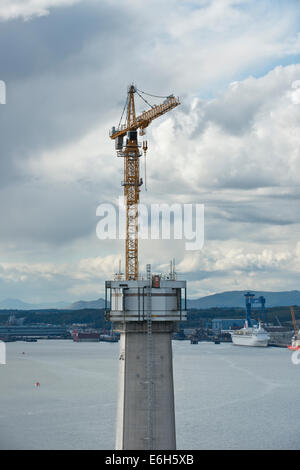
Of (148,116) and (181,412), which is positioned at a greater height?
(148,116)

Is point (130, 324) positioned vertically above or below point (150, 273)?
below

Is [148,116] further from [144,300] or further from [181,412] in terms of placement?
[181,412]

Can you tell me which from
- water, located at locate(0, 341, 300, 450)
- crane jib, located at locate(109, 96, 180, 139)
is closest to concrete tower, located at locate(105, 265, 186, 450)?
crane jib, located at locate(109, 96, 180, 139)

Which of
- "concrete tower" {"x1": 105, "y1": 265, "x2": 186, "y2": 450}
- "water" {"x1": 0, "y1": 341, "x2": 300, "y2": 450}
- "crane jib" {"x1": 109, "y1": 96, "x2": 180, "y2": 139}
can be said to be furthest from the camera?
"water" {"x1": 0, "y1": 341, "x2": 300, "y2": 450}

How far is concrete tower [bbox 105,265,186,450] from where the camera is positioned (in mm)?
45812

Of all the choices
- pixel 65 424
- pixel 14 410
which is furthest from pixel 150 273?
pixel 14 410

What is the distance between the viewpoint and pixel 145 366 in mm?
45938

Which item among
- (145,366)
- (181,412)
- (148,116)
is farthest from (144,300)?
(181,412)

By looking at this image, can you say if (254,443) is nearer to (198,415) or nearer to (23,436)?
(198,415)

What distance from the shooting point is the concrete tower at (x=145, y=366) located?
150ft

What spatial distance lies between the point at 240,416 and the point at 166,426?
7704 centimetres

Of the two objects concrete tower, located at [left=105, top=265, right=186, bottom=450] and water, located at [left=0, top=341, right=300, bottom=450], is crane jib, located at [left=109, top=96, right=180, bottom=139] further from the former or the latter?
water, located at [left=0, top=341, right=300, bottom=450]
